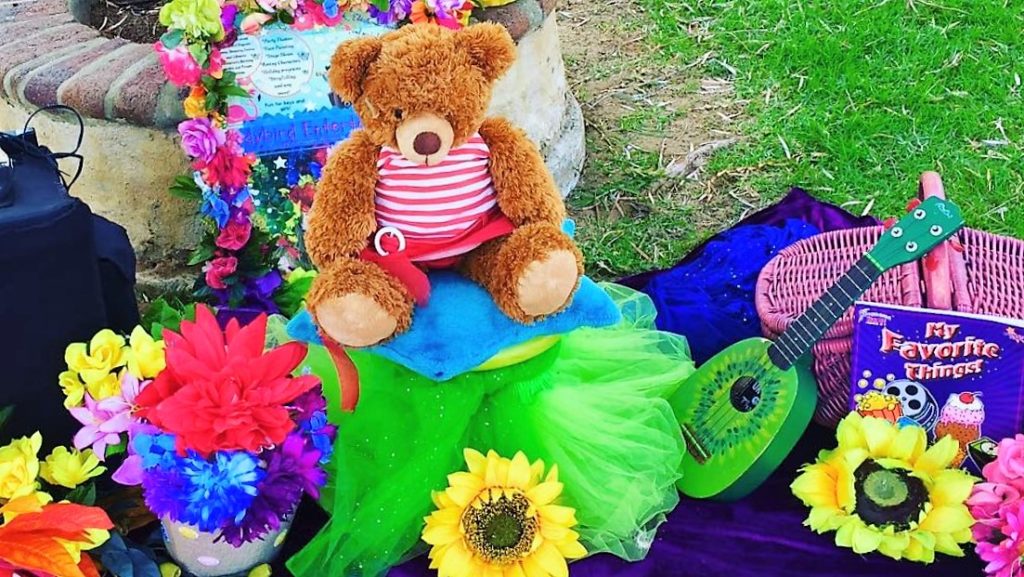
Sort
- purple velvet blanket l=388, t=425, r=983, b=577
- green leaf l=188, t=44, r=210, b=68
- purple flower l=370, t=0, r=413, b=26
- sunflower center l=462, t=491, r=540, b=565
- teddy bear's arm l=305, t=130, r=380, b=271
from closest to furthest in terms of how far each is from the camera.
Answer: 1. teddy bear's arm l=305, t=130, r=380, b=271
2. sunflower center l=462, t=491, r=540, b=565
3. purple velvet blanket l=388, t=425, r=983, b=577
4. green leaf l=188, t=44, r=210, b=68
5. purple flower l=370, t=0, r=413, b=26

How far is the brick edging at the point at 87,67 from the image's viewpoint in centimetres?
219

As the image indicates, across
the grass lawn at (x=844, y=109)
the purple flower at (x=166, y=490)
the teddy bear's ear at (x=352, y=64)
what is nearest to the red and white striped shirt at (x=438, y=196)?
the teddy bear's ear at (x=352, y=64)

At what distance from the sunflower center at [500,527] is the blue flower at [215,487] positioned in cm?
34

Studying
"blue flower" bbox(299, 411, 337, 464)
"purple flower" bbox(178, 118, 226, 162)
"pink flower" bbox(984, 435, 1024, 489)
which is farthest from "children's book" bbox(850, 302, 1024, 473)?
"purple flower" bbox(178, 118, 226, 162)

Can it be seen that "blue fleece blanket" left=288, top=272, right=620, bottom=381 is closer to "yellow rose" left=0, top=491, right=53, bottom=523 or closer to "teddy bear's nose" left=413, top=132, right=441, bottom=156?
"teddy bear's nose" left=413, top=132, right=441, bottom=156

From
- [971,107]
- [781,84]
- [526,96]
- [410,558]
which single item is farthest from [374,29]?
[971,107]

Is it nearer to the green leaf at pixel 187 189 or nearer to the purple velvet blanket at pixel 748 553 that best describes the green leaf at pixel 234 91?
the green leaf at pixel 187 189

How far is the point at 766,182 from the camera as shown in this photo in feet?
9.54

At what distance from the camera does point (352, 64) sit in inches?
54.7

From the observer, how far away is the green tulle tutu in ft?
5.35

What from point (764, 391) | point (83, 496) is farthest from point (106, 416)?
point (764, 391)

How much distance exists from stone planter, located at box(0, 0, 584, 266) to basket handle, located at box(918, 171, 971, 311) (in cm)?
113

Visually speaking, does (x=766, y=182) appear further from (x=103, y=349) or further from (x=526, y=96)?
(x=103, y=349)

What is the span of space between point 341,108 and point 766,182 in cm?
130
